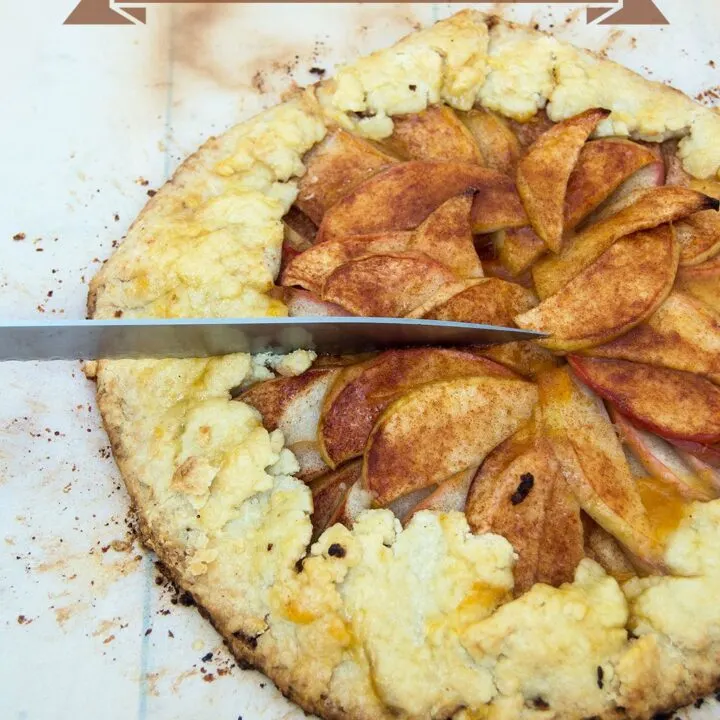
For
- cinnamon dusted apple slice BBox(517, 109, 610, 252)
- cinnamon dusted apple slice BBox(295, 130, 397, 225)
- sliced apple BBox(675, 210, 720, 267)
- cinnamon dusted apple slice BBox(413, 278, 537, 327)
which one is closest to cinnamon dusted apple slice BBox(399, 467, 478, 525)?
cinnamon dusted apple slice BBox(413, 278, 537, 327)

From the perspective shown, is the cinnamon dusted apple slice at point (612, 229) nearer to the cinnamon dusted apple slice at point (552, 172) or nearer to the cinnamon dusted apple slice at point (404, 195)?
the cinnamon dusted apple slice at point (552, 172)

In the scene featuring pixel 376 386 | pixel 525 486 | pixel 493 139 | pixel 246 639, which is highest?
pixel 493 139

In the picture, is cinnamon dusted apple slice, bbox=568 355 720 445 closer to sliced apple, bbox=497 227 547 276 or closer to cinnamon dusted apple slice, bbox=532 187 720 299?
cinnamon dusted apple slice, bbox=532 187 720 299

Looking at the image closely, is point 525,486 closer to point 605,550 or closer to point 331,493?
point 605,550

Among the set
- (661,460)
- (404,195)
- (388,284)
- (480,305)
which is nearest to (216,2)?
(404,195)

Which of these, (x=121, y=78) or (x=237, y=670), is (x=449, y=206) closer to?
(x=237, y=670)
